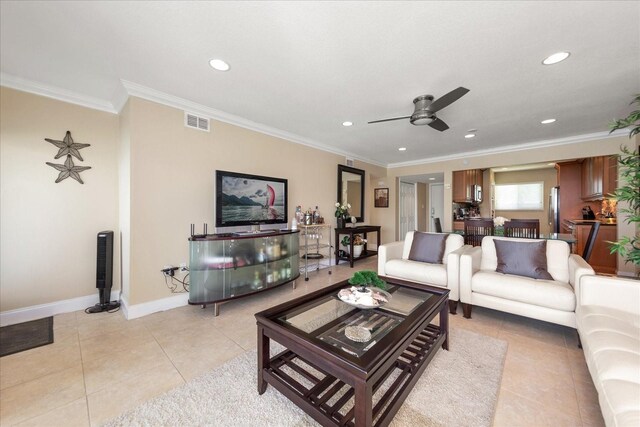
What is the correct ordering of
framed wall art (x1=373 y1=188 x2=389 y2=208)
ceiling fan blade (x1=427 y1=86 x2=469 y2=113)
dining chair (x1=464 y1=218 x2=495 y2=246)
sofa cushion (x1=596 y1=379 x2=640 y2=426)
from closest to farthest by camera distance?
sofa cushion (x1=596 y1=379 x2=640 y2=426)
ceiling fan blade (x1=427 y1=86 x2=469 y2=113)
dining chair (x1=464 y1=218 x2=495 y2=246)
framed wall art (x1=373 y1=188 x2=389 y2=208)

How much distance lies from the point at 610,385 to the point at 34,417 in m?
2.92

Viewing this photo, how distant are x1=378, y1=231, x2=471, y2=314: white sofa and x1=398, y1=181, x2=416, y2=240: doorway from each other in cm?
370

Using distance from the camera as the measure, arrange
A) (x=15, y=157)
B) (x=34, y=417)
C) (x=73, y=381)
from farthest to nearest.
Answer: (x=15, y=157)
(x=73, y=381)
(x=34, y=417)

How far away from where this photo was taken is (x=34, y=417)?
1337 millimetres

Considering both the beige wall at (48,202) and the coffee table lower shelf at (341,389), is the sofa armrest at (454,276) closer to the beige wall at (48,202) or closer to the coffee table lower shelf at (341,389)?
the coffee table lower shelf at (341,389)

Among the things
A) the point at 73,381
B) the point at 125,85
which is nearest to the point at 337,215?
the point at 125,85

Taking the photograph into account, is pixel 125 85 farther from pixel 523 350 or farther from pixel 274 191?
pixel 523 350

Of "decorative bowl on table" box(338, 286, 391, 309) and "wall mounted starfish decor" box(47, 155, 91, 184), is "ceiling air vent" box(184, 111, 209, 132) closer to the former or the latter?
"wall mounted starfish decor" box(47, 155, 91, 184)

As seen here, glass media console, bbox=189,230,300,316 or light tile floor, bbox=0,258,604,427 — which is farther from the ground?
glass media console, bbox=189,230,300,316

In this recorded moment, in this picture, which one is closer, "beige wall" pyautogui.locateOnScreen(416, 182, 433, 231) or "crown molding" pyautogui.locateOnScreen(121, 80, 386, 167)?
"crown molding" pyautogui.locateOnScreen(121, 80, 386, 167)

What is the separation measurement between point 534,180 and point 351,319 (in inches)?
326

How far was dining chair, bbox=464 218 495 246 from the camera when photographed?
3709 mm

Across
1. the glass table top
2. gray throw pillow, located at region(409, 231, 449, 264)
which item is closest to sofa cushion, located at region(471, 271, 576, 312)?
gray throw pillow, located at region(409, 231, 449, 264)

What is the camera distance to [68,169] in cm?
268
